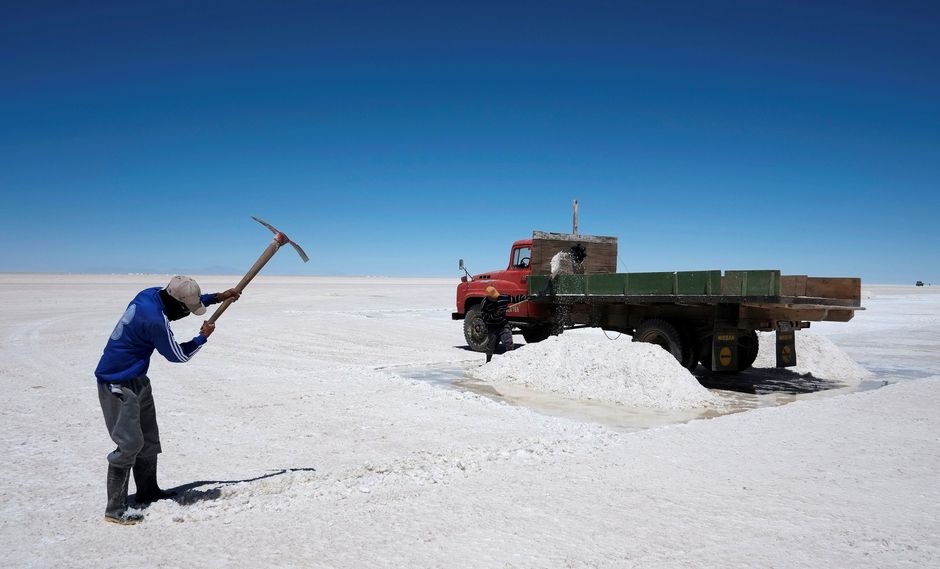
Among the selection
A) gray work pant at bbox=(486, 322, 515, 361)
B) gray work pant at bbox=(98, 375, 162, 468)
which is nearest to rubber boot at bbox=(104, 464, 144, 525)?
gray work pant at bbox=(98, 375, 162, 468)

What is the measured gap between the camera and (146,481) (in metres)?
4.73

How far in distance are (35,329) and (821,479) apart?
21.0m

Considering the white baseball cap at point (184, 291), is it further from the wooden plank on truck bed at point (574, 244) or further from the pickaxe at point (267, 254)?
the wooden plank on truck bed at point (574, 244)

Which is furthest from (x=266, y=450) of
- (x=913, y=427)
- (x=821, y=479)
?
(x=913, y=427)

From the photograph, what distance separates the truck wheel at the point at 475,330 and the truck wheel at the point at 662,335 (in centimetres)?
423

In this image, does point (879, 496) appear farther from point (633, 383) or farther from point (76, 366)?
point (76, 366)

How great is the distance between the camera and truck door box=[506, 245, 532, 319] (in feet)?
46.4

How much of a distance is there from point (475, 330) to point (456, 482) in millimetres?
9817

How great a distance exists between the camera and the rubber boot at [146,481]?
4.67m

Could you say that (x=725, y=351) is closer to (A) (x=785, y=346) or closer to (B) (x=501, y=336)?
(A) (x=785, y=346)

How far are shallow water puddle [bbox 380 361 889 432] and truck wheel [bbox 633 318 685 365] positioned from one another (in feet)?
2.84

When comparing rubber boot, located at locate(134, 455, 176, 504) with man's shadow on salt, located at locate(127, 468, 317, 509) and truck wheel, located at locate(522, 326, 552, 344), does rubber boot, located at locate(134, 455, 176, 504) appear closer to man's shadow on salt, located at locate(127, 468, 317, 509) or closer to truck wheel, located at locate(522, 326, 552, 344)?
man's shadow on salt, located at locate(127, 468, 317, 509)

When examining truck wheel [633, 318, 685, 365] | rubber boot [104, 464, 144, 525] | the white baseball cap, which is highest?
the white baseball cap

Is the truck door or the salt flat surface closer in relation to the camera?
the salt flat surface
